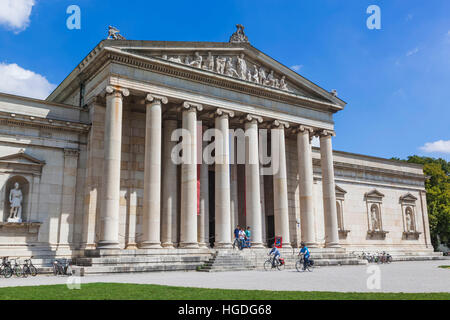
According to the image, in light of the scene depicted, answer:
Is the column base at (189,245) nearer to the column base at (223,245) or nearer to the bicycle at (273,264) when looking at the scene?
the column base at (223,245)

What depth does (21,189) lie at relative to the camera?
28500 mm

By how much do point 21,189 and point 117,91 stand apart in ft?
30.9

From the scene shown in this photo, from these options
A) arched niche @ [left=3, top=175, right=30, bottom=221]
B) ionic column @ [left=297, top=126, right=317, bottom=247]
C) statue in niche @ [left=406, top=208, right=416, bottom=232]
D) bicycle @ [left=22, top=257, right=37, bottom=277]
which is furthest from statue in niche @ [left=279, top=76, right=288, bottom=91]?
statue in niche @ [left=406, top=208, right=416, bottom=232]

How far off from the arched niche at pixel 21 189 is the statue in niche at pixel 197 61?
1463 centimetres

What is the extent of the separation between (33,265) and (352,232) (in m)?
33.5

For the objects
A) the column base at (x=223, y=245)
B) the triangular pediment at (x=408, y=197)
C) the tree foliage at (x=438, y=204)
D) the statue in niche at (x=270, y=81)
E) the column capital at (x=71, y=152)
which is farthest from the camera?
the tree foliage at (x=438, y=204)

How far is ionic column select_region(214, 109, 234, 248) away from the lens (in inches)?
1216

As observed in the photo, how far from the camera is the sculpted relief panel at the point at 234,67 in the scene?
32125 millimetres

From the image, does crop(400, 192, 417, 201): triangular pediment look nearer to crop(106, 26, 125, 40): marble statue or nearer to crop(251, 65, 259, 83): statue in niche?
crop(251, 65, 259, 83): statue in niche

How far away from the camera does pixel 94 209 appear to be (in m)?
28.8

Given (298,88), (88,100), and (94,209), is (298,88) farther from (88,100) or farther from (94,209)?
(94,209)

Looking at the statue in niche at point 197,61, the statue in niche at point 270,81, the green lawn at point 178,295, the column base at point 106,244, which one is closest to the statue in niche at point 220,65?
the statue in niche at point 197,61

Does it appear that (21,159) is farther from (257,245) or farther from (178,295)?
(178,295)
